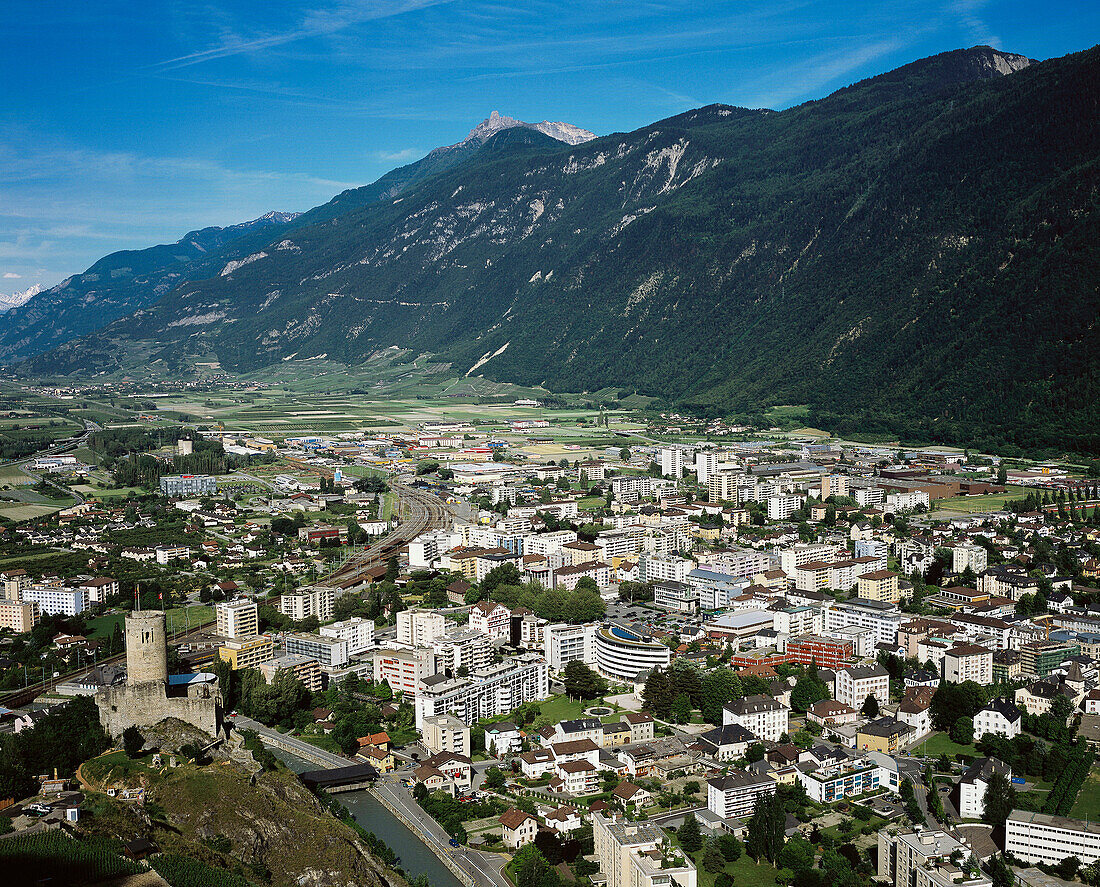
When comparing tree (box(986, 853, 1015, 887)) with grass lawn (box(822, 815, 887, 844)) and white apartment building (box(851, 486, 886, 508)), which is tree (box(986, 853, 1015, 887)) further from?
white apartment building (box(851, 486, 886, 508))

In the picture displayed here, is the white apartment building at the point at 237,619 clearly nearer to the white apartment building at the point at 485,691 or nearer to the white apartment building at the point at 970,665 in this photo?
the white apartment building at the point at 485,691

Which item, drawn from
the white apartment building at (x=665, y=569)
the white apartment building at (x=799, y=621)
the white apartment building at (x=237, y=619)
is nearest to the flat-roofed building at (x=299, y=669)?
the white apartment building at (x=237, y=619)

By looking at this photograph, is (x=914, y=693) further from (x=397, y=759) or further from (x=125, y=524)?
(x=125, y=524)

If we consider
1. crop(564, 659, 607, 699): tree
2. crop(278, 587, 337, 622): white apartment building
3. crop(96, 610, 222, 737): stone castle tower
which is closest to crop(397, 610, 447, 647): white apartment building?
crop(278, 587, 337, 622): white apartment building

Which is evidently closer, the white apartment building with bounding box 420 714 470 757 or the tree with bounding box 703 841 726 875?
the tree with bounding box 703 841 726 875

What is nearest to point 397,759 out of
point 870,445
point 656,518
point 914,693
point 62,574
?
point 914,693

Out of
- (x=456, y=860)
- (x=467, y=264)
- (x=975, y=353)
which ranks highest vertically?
(x=467, y=264)

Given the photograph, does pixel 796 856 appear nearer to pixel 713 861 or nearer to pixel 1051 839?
pixel 713 861
